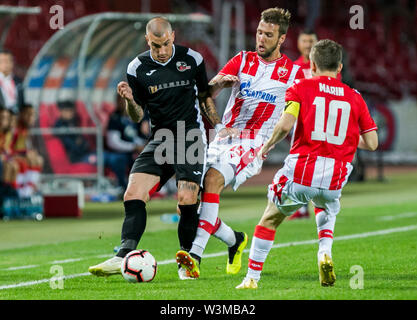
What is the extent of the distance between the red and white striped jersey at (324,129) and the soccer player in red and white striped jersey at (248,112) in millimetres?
1343

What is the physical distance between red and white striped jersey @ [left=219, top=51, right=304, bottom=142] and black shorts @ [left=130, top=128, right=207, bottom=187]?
0.63 metres

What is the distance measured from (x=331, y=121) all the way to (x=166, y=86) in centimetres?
167

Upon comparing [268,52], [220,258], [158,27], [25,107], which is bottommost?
[220,258]

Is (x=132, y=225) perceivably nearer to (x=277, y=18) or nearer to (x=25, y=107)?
(x=277, y=18)

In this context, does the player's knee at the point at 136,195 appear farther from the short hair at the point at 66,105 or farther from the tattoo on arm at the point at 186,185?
the short hair at the point at 66,105

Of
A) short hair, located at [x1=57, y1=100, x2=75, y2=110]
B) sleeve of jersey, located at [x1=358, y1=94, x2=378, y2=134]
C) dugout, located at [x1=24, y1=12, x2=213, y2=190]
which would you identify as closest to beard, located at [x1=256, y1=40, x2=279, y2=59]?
sleeve of jersey, located at [x1=358, y1=94, x2=378, y2=134]

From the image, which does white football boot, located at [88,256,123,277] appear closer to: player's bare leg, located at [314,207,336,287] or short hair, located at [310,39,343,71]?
player's bare leg, located at [314,207,336,287]

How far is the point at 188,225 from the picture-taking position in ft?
25.0

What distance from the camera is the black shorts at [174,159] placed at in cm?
758

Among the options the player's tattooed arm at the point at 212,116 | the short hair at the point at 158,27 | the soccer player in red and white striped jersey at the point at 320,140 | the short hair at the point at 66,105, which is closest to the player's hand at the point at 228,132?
the player's tattooed arm at the point at 212,116

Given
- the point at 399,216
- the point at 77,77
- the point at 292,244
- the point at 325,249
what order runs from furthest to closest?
the point at 77,77, the point at 399,216, the point at 292,244, the point at 325,249

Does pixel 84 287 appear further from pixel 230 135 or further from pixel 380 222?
pixel 380 222

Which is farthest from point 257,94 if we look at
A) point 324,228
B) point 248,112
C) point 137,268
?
point 137,268

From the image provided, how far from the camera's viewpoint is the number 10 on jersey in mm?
6547
